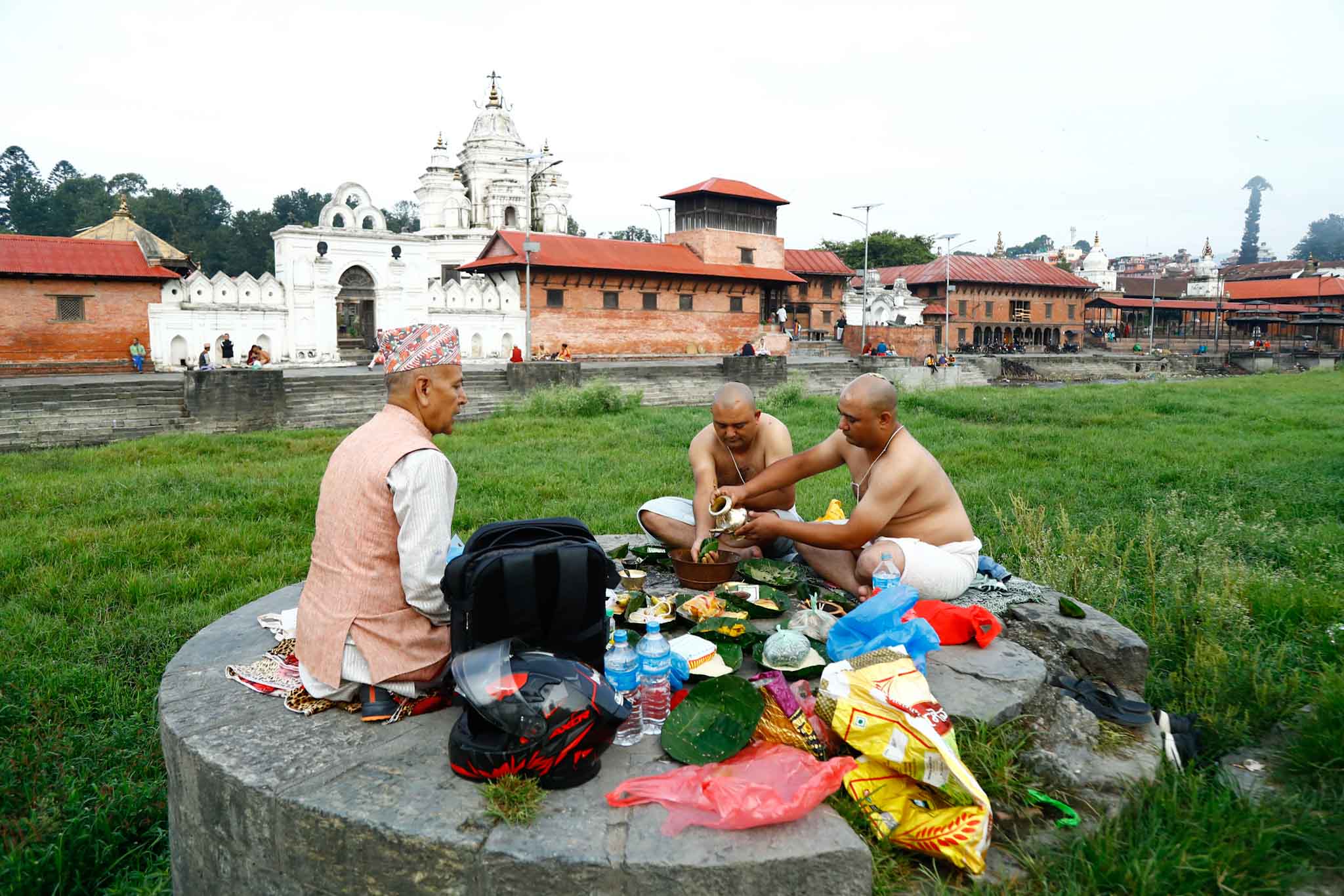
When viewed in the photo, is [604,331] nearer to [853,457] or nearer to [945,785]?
[853,457]

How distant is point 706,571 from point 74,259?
24947 millimetres

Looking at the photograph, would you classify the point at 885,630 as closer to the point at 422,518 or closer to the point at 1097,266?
the point at 422,518

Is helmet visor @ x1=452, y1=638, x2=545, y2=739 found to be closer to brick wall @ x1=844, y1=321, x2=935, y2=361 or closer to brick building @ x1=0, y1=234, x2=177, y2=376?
brick building @ x1=0, y1=234, x2=177, y2=376

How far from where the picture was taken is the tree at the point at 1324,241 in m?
139

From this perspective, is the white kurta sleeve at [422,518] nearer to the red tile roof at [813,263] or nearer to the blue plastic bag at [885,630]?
the blue plastic bag at [885,630]

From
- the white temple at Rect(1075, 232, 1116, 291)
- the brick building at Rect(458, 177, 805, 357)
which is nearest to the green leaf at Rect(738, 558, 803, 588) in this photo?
the brick building at Rect(458, 177, 805, 357)

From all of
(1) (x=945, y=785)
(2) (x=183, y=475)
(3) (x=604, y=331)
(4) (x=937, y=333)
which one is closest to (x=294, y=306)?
(3) (x=604, y=331)

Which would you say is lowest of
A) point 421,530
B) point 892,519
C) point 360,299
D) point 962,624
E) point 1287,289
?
point 962,624

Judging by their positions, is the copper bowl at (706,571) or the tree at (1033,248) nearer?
the copper bowl at (706,571)

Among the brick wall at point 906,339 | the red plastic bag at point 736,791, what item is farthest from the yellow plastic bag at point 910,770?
the brick wall at point 906,339

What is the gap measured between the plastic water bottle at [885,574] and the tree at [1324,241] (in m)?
157

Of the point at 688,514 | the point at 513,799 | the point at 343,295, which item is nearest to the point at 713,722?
the point at 513,799

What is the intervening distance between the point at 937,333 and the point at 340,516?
43.7m

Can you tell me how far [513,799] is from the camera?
2301 millimetres
